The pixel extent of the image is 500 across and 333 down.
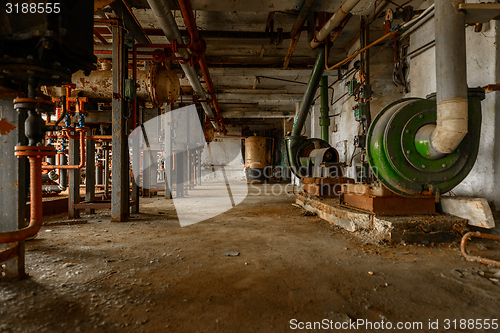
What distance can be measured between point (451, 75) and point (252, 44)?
14.3 feet

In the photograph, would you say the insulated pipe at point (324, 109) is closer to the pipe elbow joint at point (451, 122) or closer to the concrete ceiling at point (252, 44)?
the concrete ceiling at point (252, 44)

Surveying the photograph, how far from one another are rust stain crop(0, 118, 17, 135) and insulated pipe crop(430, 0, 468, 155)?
10.9 feet

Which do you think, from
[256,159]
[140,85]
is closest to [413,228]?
[140,85]

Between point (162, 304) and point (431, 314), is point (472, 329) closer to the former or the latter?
point (431, 314)

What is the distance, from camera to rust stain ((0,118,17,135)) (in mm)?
1836

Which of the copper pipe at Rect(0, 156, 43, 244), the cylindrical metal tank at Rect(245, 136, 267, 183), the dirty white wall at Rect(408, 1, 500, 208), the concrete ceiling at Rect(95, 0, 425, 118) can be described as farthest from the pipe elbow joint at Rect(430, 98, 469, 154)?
the cylindrical metal tank at Rect(245, 136, 267, 183)

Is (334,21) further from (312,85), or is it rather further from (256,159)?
(256,159)

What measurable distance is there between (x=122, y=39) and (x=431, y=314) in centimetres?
466

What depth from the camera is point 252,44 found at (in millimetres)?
5848

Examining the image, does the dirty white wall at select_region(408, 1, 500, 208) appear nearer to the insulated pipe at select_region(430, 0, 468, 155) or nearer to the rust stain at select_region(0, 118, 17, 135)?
the insulated pipe at select_region(430, 0, 468, 155)

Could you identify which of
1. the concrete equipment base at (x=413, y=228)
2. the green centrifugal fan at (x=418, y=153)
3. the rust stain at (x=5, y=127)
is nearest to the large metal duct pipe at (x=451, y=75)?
the green centrifugal fan at (x=418, y=153)

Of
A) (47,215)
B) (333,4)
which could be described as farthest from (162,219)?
(333,4)

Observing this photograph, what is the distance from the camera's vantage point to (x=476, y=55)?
10.0ft

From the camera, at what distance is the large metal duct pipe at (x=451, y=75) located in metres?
2.26
